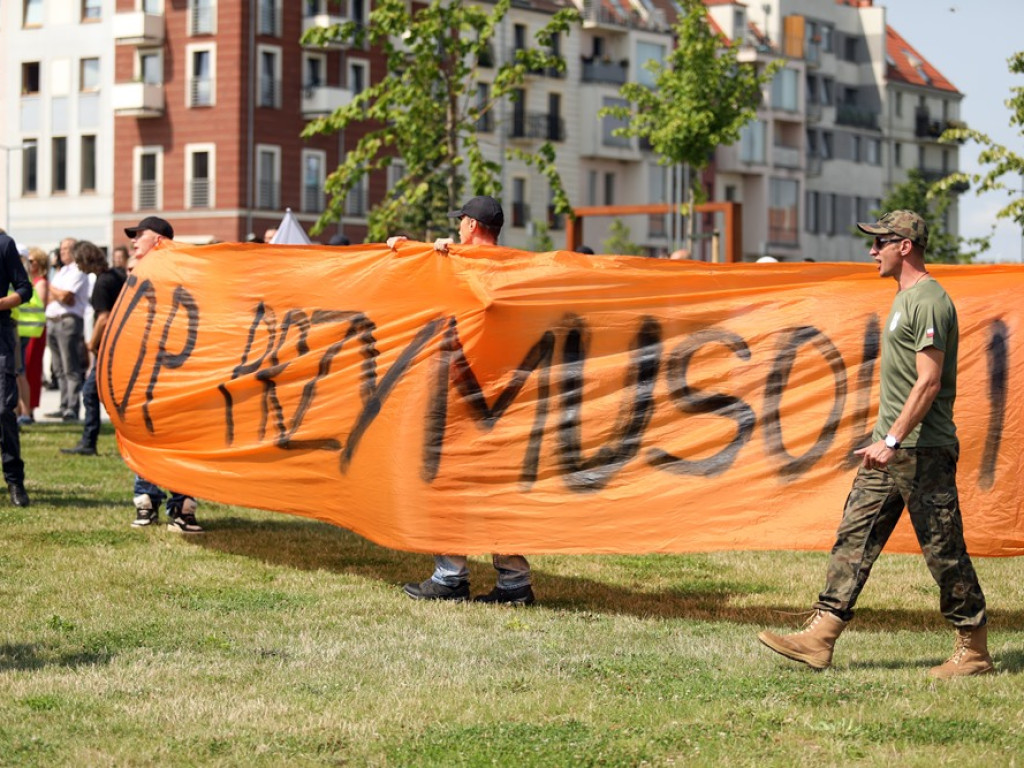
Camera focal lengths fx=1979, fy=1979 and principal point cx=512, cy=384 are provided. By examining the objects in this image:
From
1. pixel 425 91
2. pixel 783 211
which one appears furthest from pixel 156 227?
pixel 783 211

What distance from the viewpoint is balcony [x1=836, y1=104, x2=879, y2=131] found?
327ft

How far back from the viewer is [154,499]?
45.0ft

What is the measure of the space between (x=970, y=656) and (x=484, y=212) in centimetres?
398

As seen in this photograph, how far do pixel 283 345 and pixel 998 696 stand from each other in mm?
5394

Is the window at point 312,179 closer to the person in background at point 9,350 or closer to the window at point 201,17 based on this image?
the window at point 201,17

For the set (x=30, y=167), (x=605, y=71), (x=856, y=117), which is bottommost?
(x=30, y=167)

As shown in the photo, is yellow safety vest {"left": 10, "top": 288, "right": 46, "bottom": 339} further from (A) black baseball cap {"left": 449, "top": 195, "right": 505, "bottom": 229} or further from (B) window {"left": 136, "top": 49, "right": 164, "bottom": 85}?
(B) window {"left": 136, "top": 49, "right": 164, "bottom": 85}

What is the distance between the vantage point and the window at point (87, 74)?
231 ft

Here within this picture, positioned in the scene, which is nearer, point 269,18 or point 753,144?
point 269,18

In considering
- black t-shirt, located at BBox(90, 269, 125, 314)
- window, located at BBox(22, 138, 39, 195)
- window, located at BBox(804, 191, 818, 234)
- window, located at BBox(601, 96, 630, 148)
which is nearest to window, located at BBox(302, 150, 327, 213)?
window, located at BBox(22, 138, 39, 195)

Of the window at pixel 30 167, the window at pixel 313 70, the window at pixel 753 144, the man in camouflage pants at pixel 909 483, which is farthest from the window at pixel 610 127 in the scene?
the man in camouflage pants at pixel 909 483

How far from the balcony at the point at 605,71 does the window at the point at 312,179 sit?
16836 mm

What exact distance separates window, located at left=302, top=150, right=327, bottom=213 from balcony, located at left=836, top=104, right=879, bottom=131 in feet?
123

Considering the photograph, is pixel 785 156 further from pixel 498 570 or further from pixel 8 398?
pixel 498 570
